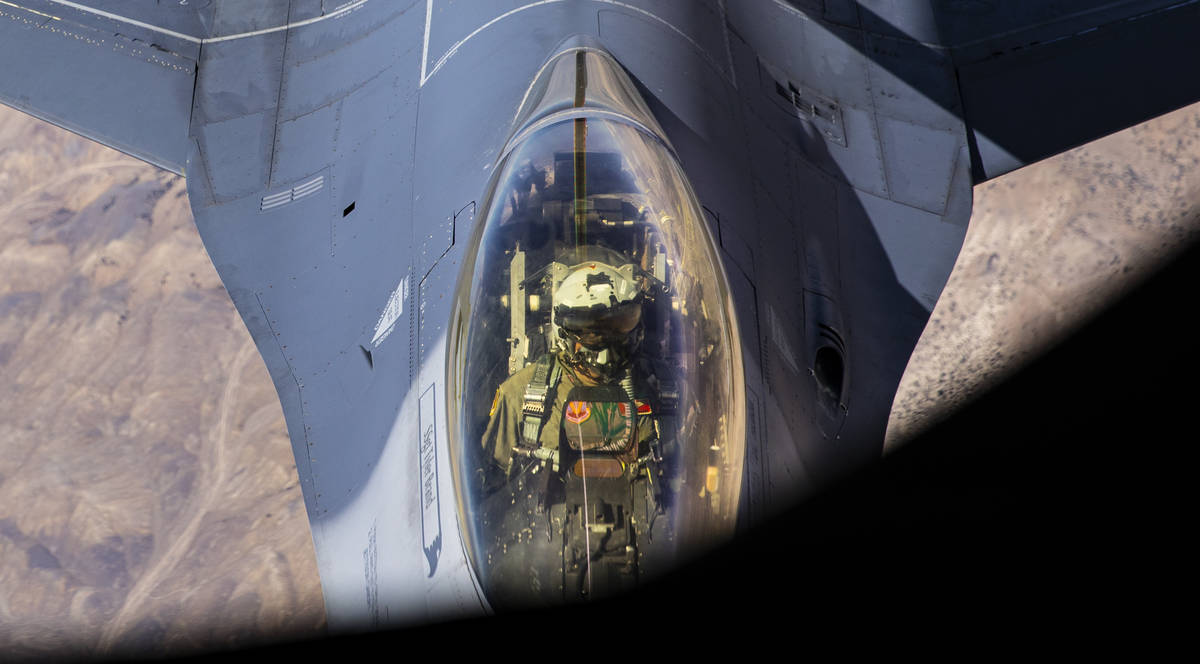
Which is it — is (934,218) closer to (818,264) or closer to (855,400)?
(818,264)

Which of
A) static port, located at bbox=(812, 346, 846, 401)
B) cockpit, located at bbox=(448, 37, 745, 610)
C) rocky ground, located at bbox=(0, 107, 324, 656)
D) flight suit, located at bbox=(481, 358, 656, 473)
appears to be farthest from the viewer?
rocky ground, located at bbox=(0, 107, 324, 656)

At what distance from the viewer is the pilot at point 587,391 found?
9.48 feet

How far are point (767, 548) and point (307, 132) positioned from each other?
4.86 m

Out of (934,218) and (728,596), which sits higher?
(934,218)

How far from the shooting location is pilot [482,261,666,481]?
2891 mm

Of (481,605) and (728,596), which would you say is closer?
(728,596)

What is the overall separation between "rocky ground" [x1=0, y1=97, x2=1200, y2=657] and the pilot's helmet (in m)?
6.14

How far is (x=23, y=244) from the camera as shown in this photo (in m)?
11.6

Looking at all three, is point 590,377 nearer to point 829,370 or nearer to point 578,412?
point 578,412

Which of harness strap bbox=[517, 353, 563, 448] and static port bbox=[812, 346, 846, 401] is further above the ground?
harness strap bbox=[517, 353, 563, 448]

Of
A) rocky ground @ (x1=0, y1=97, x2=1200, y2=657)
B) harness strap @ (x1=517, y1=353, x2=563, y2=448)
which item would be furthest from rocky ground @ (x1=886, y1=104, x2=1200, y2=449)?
harness strap @ (x1=517, y1=353, x2=563, y2=448)

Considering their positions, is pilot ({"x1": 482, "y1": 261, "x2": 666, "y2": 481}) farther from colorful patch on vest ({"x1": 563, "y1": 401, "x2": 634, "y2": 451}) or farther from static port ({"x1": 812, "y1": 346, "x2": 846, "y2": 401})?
static port ({"x1": 812, "y1": 346, "x2": 846, "y2": 401})

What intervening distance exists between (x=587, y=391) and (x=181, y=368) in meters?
9.29

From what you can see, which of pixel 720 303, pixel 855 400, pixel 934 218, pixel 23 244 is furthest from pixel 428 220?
pixel 23 244
